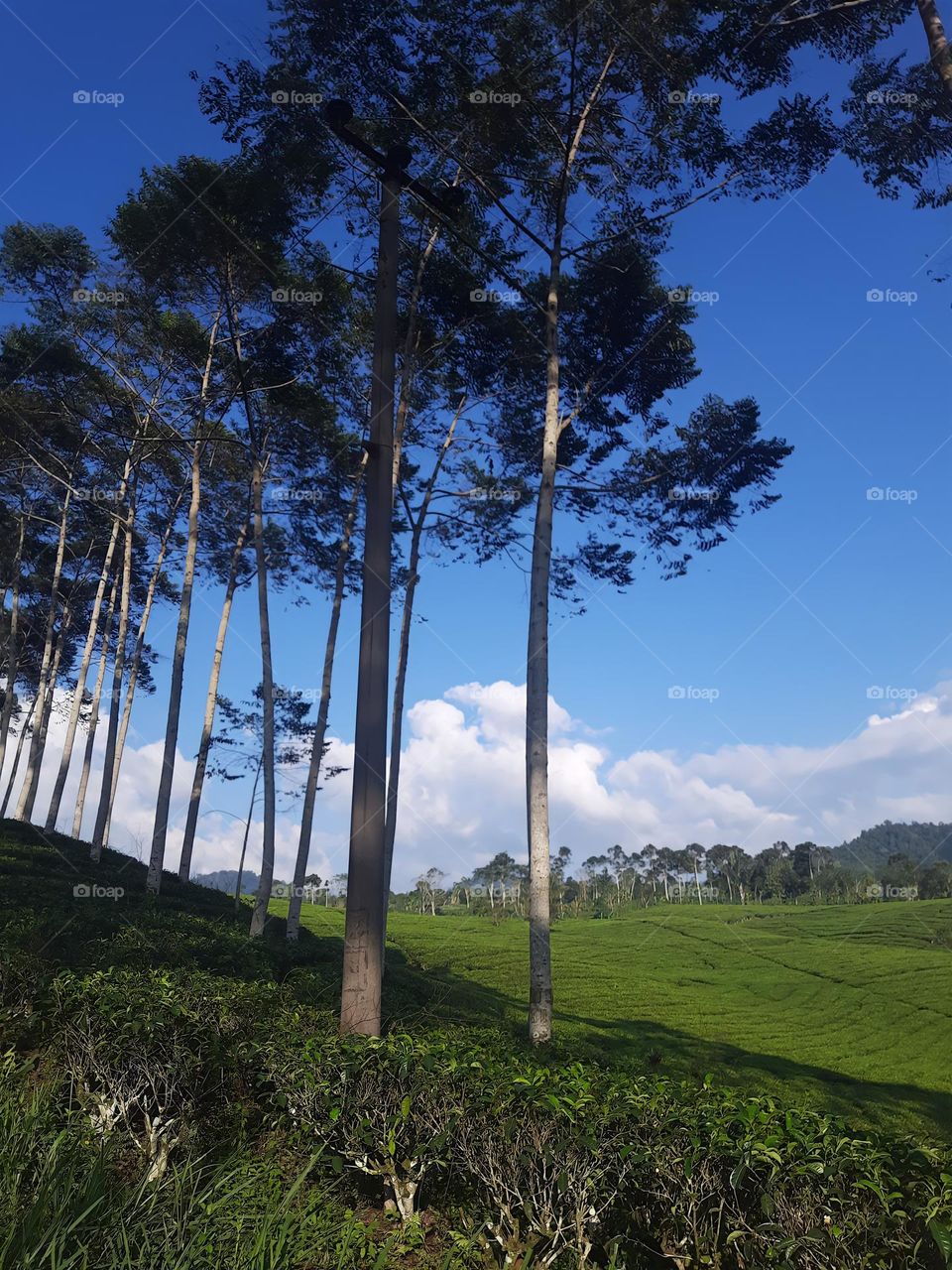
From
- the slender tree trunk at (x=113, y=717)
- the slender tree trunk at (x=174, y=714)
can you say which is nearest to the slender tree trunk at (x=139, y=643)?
the slender tree trunk at (x=113, y=717)

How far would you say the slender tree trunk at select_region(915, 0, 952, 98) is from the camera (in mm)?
9180

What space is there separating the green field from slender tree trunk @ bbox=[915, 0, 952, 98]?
442 inches

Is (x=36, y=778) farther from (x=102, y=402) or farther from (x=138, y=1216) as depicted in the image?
(x=138, y=1216)

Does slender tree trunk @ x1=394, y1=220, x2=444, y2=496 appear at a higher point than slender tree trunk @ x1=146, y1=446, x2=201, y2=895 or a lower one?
higher

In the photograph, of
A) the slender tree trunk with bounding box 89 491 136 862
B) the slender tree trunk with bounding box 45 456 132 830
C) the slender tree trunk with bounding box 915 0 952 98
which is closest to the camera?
the slender tree trunk with bounding box 915 0 952 98

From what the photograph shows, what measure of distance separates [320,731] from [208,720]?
18.8 feet

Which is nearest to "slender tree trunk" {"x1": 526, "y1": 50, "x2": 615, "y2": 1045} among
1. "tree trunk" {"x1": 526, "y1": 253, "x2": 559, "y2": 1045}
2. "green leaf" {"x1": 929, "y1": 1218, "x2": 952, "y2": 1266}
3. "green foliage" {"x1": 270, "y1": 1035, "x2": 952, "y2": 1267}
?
"tree trunk" {"x1": 526, "y1": 253, "x2": 559, "y2": 1045}

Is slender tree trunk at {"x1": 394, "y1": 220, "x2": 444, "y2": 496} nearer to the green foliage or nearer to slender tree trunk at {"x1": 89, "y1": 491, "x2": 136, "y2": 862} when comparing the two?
slender tree trunk at {"x1": 89, "y1": 491, "x2": 136, "y2": 862}

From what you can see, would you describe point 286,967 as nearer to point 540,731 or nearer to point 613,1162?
point 540,731

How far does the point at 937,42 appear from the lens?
9367 millimetres

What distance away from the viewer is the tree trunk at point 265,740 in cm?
1745

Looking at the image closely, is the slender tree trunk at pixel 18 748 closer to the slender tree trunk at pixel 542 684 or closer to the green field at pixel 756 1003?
the green field at pixel 756 1003

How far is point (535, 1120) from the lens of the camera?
3717 millimetres

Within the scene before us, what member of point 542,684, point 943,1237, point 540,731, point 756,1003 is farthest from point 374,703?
point 756,1003
